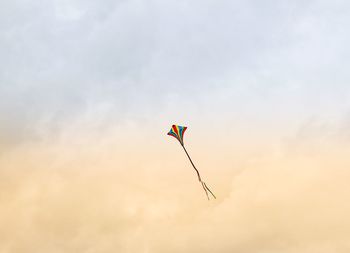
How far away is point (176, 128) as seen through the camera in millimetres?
156500
